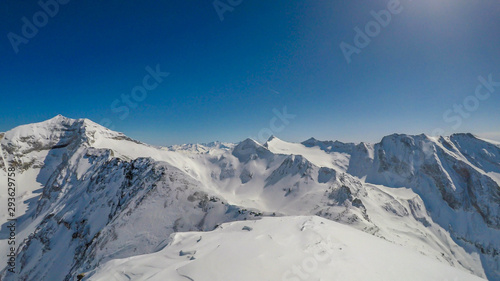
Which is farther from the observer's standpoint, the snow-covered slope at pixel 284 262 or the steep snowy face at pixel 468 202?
the steep snowy face at pixel 468 202

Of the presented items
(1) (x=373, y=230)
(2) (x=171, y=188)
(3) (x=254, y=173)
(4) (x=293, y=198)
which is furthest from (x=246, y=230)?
(3) (x=254, y=173)

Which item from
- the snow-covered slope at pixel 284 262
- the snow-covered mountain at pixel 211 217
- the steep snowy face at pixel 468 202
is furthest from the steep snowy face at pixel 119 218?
the steep snowy face at pixel 468 202

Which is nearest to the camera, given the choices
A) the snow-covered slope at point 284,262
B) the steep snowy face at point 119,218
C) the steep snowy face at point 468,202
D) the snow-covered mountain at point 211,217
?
the snow-covered slope at point 284,262

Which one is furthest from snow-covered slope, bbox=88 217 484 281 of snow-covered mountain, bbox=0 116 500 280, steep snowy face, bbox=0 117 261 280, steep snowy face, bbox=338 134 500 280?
steep snowy face, bbox=338 134 500 280

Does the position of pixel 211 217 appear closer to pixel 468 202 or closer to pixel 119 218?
pixel 119 218

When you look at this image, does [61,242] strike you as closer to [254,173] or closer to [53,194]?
[53,194]

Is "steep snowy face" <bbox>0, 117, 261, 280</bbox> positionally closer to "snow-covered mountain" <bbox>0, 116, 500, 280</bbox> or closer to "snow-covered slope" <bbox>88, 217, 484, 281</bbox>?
"snow-covered mountain" <bbox>0, 116, 500, 280</bbox>

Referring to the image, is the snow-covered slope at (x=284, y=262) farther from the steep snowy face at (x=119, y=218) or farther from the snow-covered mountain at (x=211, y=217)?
the steep snowy face at (x=119, y=218)

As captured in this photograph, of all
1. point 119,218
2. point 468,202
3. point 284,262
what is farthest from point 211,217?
point 468,202
